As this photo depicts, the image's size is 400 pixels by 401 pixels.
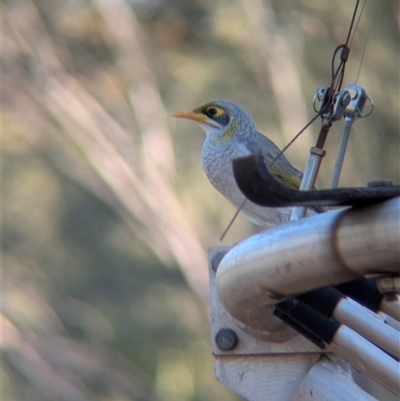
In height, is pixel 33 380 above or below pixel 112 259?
below

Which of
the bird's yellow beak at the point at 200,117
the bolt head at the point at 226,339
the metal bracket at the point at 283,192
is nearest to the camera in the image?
the metal bracket at the point at 283,192

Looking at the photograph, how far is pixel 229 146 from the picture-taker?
4.26m

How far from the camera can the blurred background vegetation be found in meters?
12.1

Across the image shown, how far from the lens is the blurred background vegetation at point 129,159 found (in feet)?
39.7

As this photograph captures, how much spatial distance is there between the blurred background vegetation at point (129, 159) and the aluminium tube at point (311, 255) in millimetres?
9804

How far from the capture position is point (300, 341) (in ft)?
7.79

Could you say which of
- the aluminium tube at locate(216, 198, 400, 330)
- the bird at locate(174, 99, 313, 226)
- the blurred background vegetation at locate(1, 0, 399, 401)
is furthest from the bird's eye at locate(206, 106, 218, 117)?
the blurred background vegetation at locate(1, 0, 399, 401)

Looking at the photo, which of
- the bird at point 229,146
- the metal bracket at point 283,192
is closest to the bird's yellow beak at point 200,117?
the bird at point 229,146

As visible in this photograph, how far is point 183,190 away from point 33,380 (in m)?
3.15

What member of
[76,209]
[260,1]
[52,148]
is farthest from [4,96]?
[260,1]

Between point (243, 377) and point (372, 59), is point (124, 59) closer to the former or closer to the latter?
Result: point (372, 59)

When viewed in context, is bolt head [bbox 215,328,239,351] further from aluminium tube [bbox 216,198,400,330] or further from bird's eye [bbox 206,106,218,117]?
bird's eye [bbox 206,106,218,117]

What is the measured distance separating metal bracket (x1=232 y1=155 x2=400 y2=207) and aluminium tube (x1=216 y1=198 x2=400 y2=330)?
2 centimetres

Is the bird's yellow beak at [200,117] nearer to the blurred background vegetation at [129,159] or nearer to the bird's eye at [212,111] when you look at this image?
the bird's eye at [212,111]
